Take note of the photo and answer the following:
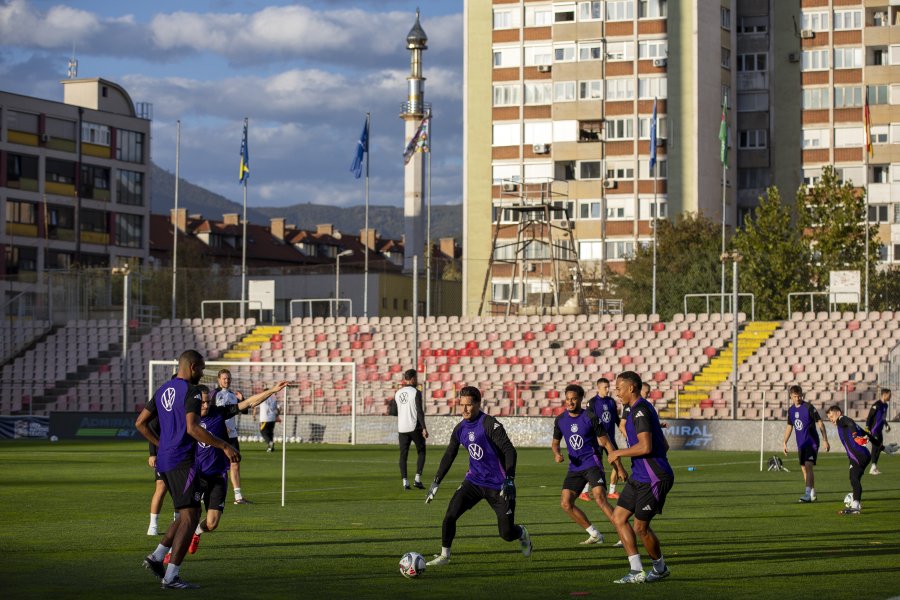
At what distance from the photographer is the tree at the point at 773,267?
68375 mm

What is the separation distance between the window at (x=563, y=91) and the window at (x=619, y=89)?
7.66 feet

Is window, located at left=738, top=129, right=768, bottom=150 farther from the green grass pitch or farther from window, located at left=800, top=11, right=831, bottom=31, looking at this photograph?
the green grass pitch

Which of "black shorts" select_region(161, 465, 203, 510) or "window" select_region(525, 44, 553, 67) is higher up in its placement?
"window" select_region(525, 44, 553, 67)

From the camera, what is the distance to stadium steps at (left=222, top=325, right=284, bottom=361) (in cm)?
5725

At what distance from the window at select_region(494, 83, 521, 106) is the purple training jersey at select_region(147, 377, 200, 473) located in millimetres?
78619

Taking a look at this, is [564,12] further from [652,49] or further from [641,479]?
[641,479]

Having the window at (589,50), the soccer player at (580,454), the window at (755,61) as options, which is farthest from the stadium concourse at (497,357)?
the window at (755,61)

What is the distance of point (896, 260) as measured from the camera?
85.1 metres

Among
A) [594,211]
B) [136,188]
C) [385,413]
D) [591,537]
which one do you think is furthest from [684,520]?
[136,188]

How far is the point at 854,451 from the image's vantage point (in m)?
21.1

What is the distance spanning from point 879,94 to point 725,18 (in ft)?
36.7

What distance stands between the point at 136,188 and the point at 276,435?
53308 millimetres

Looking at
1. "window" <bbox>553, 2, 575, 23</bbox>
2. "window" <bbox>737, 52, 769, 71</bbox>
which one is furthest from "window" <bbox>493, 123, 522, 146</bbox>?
"window" <bbox>737, 52, 769, 71</bbox>

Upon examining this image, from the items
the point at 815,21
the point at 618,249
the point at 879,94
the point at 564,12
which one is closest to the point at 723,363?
the point at 618,249
